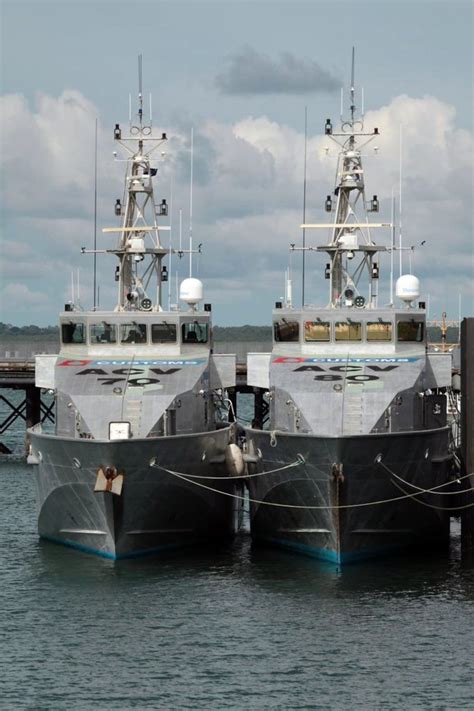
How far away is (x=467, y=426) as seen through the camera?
3903 cm

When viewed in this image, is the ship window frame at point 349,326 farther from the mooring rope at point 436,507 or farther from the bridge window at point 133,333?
the bridge window at point 133,333

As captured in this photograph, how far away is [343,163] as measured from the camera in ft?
140

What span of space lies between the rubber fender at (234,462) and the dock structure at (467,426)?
20.7 ft

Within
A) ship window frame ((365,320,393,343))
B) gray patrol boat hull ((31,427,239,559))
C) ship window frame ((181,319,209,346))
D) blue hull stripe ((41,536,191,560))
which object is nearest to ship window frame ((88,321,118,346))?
ship window frame ((181,319,209,346))

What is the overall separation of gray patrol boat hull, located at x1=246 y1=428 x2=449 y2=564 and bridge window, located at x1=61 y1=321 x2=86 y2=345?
5870 millimetres

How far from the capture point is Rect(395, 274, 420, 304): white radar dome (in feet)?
134

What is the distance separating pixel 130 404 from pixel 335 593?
26.7ft

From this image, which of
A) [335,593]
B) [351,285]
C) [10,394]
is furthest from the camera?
[10,394]

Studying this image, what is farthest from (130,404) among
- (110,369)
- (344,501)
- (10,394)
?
(10,394)

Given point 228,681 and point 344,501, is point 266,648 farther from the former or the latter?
point 344,501

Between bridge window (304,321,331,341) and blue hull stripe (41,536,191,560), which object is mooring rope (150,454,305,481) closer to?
blue hull stripe (41,536,191,560)

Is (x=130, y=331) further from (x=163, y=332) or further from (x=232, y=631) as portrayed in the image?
(x=232, y=631)

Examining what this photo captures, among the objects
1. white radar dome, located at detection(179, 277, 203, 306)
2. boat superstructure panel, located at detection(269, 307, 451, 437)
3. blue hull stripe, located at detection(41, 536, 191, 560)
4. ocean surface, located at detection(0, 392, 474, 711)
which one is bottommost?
ocean surface, located at detection(0, 392, 474, 711)

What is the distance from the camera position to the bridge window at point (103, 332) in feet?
133
